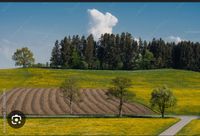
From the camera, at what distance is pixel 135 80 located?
490ft

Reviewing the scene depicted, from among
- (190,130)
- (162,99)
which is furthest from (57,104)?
(190,130)

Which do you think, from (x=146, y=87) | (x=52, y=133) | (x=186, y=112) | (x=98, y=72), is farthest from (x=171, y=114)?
(x=98, y=72)

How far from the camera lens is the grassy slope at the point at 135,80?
115600 mm

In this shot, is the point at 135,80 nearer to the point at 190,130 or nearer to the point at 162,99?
the point at 162,99

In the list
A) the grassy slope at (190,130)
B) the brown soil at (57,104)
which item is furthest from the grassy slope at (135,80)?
the grassy slope at (190,130)

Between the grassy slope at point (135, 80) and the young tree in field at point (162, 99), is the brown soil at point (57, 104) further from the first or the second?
the grassy slope at point (135, 80)

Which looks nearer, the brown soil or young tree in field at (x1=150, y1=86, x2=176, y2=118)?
the brown soil

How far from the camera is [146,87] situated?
133 metres

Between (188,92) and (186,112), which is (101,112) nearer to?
(186,112)

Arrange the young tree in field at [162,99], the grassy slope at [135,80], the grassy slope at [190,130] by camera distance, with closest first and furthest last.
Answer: the grassy slope at [190,130], the young tree in field at [162,99], the grassy slope at [135,80]

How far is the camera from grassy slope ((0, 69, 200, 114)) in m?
116

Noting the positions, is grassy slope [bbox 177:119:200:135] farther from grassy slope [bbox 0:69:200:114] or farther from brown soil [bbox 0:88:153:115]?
grassy slope [bbox 0:69:200:114]

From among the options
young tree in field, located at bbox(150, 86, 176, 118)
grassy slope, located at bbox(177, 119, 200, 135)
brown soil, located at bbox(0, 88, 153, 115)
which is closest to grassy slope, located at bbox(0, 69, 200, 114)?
young tree in field, located at bbox(150, 86, 176, 118)

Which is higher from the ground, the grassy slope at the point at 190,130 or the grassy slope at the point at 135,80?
the grassy slope at the point at 135,80
